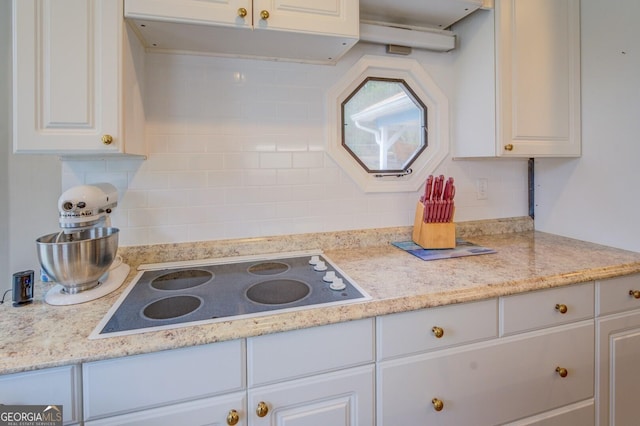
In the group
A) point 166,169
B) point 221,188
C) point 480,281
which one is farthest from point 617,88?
point 166,169

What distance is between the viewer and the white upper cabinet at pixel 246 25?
3.53 ft

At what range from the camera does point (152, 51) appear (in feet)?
4.42

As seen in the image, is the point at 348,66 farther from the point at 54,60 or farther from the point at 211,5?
the point at 54,60

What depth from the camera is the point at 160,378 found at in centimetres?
79

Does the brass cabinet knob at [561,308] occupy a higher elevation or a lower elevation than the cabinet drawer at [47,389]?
higher

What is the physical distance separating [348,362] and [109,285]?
2.75 feet

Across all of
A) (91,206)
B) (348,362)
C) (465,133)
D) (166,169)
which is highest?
(465,133)

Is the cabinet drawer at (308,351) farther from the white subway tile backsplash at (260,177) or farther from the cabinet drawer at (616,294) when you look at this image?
the cabinet drawer at (616,294)

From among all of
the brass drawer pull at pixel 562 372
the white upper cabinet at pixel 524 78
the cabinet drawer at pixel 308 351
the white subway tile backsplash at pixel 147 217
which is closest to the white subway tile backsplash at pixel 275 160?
the white subway tile backsplash at pixel 147 217

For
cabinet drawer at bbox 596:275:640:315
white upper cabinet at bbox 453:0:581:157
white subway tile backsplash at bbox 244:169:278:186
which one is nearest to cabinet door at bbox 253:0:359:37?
white subway tile backsplash at bbox 244:169:278:186

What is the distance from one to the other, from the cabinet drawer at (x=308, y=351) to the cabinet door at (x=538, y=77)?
3.70 feet

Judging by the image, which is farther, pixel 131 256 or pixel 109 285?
pixel 131 256

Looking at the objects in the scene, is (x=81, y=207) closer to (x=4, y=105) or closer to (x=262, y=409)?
(x=262, y=409)

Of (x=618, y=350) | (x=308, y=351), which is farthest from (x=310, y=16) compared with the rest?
(x=618, y=350)
